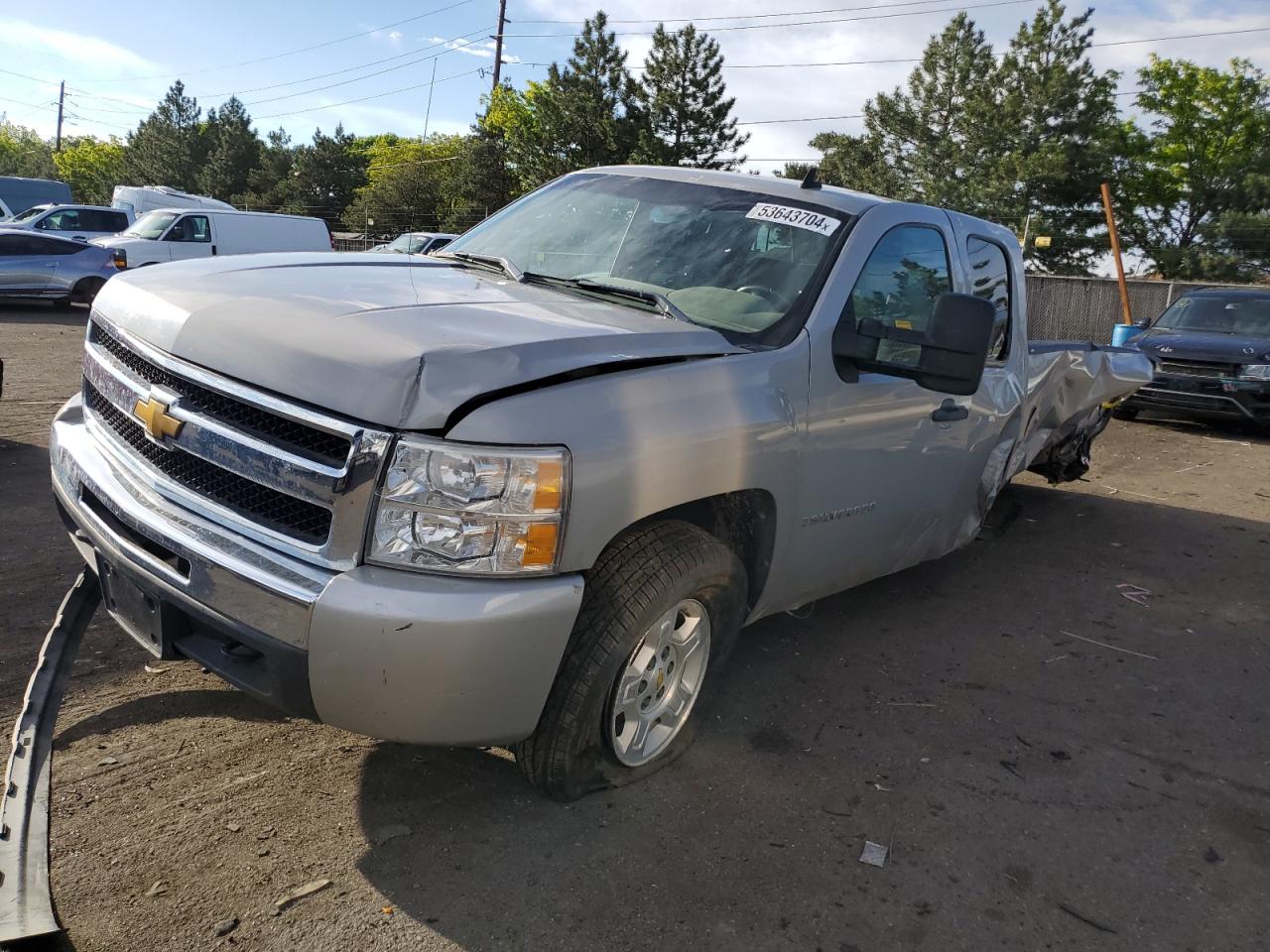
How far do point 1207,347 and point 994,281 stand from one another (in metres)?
8.14

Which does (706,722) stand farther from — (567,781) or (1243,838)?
(1243,838)

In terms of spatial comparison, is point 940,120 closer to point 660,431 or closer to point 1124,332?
point 1124,332

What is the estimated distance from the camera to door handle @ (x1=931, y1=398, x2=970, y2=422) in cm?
405

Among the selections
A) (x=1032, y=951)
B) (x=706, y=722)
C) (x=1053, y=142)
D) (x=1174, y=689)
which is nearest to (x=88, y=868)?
(x=706, y=722)

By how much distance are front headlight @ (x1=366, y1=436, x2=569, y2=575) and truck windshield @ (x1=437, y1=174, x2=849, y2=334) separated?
3.84 ft

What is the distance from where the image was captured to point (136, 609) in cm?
273

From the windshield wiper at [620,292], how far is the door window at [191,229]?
60.7 ft

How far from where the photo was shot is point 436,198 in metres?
65.7

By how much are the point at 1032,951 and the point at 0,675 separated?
3.33m

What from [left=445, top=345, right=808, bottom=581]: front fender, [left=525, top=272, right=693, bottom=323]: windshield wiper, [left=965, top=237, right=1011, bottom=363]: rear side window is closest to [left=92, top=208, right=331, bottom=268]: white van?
[left=965, top=237, right=1011, bottom=363]: rear side window

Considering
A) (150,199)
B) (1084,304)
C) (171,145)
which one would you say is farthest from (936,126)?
(171,145)

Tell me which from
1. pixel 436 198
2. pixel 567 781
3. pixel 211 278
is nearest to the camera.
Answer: pixel 567 781

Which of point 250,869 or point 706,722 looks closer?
point 250,869

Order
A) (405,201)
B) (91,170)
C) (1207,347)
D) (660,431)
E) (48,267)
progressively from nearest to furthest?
(660,431), (1207,347), (48,267), (405,201), (91,170)
